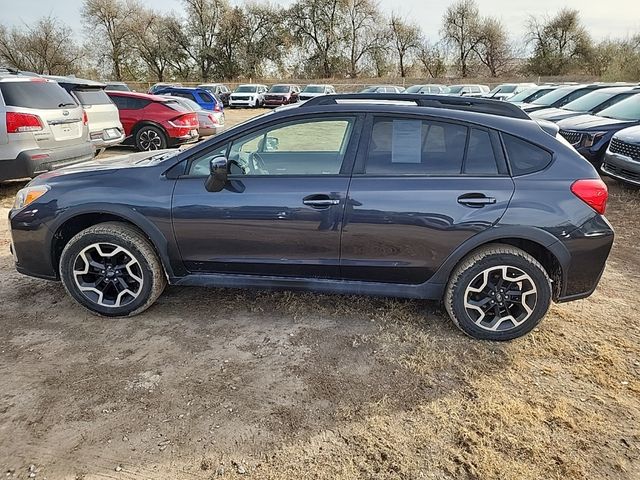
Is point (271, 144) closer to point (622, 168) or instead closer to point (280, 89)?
point (622, 168)

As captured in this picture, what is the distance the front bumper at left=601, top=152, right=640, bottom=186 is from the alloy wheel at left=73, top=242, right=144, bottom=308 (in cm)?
717

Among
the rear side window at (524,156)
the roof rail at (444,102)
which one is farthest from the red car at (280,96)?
the rear side window at (524,156)

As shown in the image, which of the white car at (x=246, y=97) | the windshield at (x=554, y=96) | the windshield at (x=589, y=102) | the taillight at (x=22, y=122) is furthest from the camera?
the white car at (x=246, y=97)

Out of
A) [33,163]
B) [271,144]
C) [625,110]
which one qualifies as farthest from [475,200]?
[625,110]

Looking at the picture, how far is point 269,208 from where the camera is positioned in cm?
311

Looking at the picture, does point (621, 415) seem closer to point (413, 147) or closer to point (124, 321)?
point (413, 147)

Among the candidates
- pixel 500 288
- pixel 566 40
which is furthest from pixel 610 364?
pixel 566 40

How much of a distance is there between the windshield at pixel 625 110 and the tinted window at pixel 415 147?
751 centimetres

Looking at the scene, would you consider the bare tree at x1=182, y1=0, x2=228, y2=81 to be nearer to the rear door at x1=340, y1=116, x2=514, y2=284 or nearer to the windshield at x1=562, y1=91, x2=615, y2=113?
the windshield at x1=562, y1=91, x2=615, y2=113

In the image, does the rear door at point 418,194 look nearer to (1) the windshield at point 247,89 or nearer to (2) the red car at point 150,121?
(2) the red car at point 150,121

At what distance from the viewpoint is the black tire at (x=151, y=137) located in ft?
35.4

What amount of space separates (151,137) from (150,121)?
37cm

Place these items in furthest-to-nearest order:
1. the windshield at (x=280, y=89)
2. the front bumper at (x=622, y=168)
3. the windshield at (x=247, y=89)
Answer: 1. the windshield at (x=247, y=89)
2. the windshield at (x=280, y=89)
3. the front bumper at (x=622, y=168)

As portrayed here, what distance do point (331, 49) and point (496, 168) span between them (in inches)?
2099
